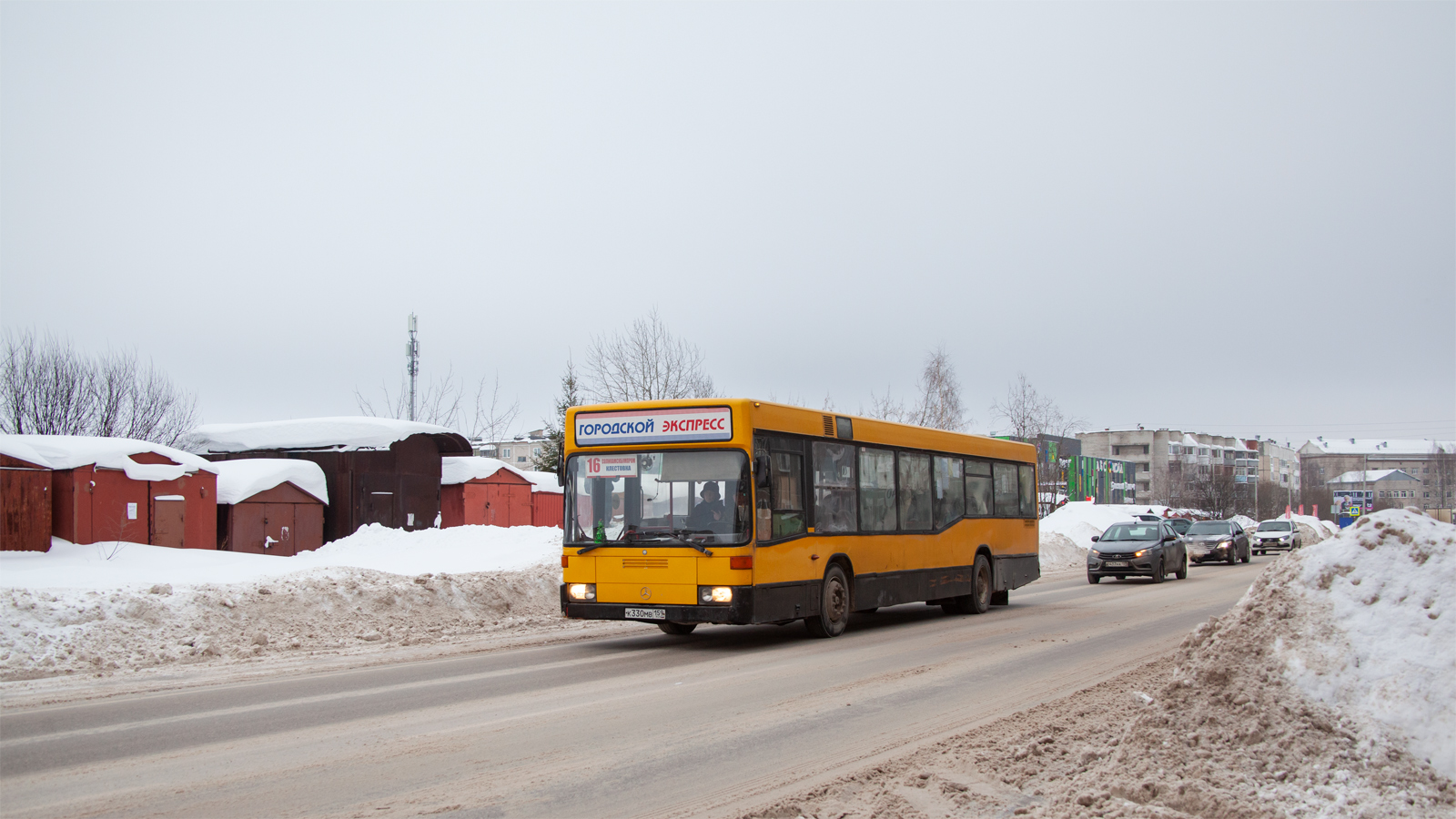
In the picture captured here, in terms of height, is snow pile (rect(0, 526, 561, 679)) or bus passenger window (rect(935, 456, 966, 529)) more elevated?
bus passenger window (rect(935, 456, 966, 529))

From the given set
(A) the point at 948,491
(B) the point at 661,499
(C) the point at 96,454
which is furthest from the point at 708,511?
(C) the point at 96,454

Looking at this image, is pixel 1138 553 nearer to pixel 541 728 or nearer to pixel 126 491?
pixel 541 728

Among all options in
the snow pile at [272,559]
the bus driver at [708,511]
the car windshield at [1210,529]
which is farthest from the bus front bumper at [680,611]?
the car windshield at [1210,529]

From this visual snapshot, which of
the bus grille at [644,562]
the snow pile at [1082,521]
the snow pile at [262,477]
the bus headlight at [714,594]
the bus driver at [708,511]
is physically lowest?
the snow pile at [1082,521]

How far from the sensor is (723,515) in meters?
12.6

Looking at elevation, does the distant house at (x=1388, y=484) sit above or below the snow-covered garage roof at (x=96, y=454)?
below

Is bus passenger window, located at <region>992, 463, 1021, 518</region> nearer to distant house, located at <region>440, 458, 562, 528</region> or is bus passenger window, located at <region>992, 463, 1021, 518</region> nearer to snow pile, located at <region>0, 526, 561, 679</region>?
snow pile, located at <region>0, 526, 561, 679</region>

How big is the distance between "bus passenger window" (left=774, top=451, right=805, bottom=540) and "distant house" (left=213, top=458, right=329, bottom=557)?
1494cm

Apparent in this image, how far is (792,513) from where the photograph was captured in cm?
1341

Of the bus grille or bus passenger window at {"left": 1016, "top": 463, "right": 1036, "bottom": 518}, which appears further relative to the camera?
bus passenger window at {"left": 1016, "top": 463, "right": 1036, "bottom": 518}

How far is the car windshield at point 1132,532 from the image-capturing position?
90.7ft

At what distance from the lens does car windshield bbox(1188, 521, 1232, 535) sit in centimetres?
3713

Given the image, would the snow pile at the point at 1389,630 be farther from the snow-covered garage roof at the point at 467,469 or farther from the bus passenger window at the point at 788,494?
the snow-covered garage roof at the point at 467,469

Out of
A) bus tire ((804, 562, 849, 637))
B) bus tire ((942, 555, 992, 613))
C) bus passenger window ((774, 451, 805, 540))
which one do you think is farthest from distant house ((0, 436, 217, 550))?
bus tire ((942, 555, 992, 613))
